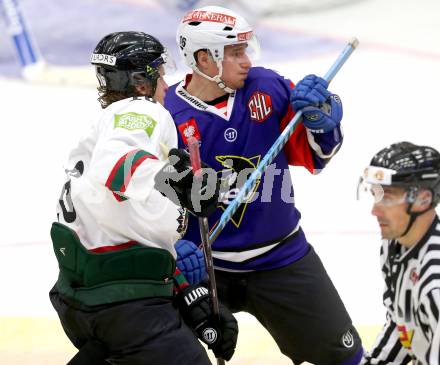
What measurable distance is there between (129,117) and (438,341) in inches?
42.7

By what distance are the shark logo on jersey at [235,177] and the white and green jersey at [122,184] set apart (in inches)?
21.8

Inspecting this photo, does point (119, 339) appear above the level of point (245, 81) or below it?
below

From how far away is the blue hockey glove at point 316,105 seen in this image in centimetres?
349

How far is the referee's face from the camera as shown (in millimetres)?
2627

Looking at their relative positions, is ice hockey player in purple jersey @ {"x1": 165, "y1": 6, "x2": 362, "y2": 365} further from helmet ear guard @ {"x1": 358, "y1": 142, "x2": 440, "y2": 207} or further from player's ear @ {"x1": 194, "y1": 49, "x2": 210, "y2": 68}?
helmet ear guard @ {"x1": 358, "y1": 142, "x2": 440, "y2": 207}

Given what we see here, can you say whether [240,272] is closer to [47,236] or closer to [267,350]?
[267,350]

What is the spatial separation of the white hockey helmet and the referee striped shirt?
116 centimetres

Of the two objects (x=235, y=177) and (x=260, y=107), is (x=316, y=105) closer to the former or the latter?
(x=260, y=107)

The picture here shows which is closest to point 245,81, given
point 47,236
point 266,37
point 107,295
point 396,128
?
point 107,295

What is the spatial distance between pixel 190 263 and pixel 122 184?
59 cm

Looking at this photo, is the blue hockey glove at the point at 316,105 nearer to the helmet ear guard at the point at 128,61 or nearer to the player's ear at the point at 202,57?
the player's ear at the point at 202,57

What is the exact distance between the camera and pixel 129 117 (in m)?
2.97

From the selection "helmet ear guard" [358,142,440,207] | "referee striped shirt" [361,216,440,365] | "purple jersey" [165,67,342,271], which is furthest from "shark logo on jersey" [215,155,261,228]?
"helmet ear guard" [358,142,440,207]

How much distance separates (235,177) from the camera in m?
3.67
